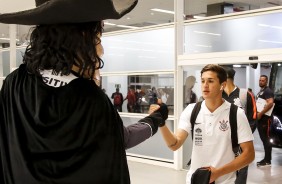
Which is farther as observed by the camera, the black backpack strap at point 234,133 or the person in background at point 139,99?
the person in background at point 139,99

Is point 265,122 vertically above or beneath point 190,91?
beneath

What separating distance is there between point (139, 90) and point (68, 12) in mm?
5588

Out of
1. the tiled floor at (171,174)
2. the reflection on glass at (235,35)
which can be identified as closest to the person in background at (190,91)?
the reflection on glass at (235,35)

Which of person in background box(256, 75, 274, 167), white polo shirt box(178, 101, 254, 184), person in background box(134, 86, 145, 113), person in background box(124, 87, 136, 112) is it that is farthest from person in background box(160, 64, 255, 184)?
person in background box(124, 87, 136, 112)

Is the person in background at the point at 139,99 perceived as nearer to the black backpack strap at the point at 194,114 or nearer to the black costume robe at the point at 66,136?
the black backpack strap at the point at 194,114

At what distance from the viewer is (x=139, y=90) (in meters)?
6.69

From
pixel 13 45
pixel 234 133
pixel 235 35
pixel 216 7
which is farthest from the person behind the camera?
pixel 13 45

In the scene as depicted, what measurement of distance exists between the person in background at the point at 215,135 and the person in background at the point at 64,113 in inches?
44.6

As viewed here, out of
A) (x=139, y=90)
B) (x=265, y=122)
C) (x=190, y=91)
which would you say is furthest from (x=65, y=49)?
(x=265, y=122)

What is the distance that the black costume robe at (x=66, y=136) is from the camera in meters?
1.16

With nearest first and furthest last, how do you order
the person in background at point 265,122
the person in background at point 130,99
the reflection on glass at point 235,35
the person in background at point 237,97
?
the person in background at point 237,97 → the reflection on glass at point 235,35 → the person in background at point 265,122 → the person in background at point 130,99

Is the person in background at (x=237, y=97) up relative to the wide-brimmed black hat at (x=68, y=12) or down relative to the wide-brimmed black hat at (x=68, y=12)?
down

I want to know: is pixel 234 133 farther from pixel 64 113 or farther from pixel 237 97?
pixel 237 97

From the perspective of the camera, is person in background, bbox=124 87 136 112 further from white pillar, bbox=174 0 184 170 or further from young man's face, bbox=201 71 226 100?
young man's face, bbox=201 71 226 100
